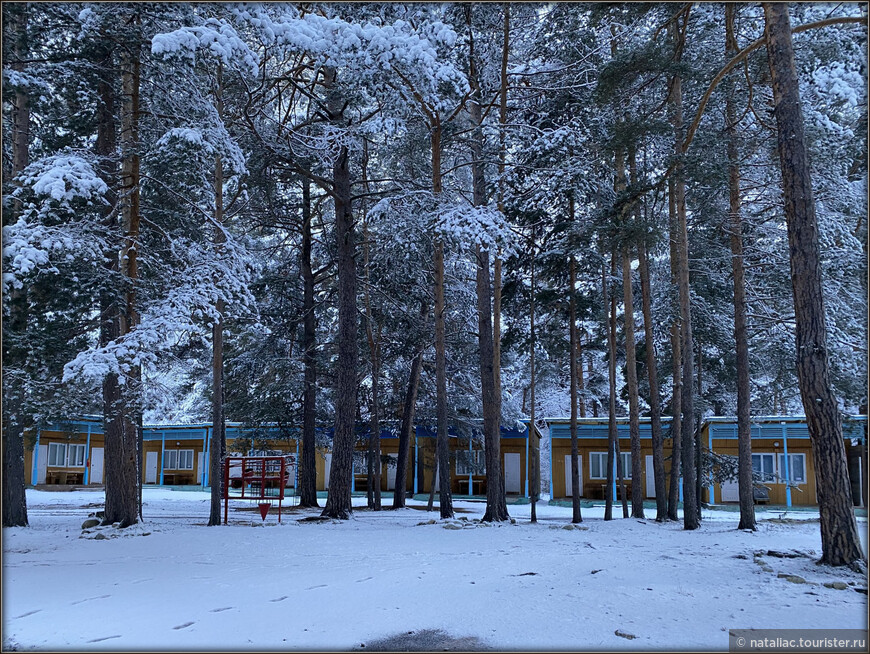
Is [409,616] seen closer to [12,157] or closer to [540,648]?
[540,648]

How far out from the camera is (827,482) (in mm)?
6293

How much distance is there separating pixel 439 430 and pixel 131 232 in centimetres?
749

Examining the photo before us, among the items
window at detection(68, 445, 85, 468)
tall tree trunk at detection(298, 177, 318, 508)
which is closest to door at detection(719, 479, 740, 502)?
tall tree trunk at detection(298, 177, 318, 508)

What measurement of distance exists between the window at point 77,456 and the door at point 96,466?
492 millimetres

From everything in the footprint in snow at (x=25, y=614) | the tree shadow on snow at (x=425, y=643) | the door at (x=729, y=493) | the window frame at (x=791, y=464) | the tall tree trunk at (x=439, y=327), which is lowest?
the door at (x=729, y=493)

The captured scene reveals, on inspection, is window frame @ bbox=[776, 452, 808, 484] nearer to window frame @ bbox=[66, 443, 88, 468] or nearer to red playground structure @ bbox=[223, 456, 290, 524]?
red playground structure @ bbox=[223, 456, 290, 524]

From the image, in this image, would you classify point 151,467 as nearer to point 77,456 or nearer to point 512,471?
point 77,456

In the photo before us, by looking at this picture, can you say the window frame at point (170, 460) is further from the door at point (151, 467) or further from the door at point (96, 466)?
the door at point (96, 466)

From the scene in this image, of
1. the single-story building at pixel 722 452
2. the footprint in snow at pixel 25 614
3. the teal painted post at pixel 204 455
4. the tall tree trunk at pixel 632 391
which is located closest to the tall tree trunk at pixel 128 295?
the footprint in snow at pixel 25 614

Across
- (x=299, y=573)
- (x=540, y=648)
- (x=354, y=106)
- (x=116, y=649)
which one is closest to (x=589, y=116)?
(x=354, y=106)

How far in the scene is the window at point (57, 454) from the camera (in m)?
31.8

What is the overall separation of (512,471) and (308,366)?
13015 mm

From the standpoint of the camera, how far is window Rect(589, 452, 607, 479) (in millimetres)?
26234

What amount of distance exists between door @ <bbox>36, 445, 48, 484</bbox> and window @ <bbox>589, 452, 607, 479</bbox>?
2496cm
